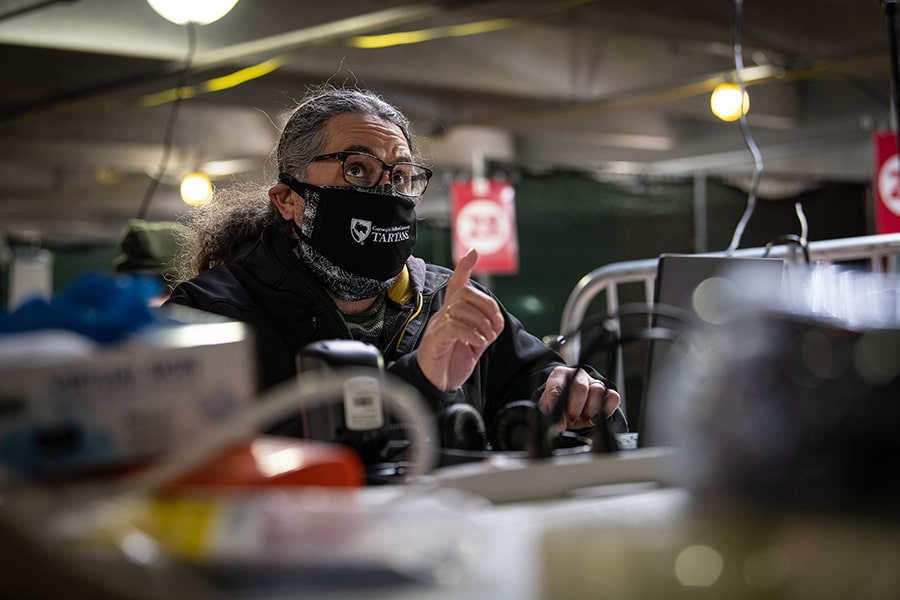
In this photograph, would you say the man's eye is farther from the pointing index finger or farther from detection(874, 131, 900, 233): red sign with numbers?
detection(874, 131, 900, 233): red sign with numbers

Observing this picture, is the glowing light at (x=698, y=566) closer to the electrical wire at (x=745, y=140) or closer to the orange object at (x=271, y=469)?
the orange object at (x=271, y=469)

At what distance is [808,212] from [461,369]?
4953 millimetres

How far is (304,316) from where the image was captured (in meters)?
2.02

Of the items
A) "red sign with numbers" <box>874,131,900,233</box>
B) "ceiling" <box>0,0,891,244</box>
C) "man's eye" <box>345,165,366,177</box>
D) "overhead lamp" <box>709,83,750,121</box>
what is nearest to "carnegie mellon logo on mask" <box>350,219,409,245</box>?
"man's eye" <box>345,165,366,177</box>

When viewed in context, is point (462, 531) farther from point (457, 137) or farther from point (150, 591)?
point (457, 137)

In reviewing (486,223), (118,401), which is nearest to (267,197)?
(118,401)

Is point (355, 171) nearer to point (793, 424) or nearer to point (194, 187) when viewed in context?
point (793, 424)

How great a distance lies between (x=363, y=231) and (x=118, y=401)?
1512mm

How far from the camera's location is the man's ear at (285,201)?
2241mm

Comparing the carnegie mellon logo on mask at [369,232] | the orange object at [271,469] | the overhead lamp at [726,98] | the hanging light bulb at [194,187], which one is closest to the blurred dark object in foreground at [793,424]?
the orange object at [271,469]

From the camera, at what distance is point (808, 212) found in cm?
612

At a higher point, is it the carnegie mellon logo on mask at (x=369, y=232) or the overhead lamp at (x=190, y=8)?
the overhead lamp at (x=190, y=8)

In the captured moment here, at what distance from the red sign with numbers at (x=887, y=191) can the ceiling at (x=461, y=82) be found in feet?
3.19

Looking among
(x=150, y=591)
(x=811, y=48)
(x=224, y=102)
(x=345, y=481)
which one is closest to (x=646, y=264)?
(x=345, y=481)
